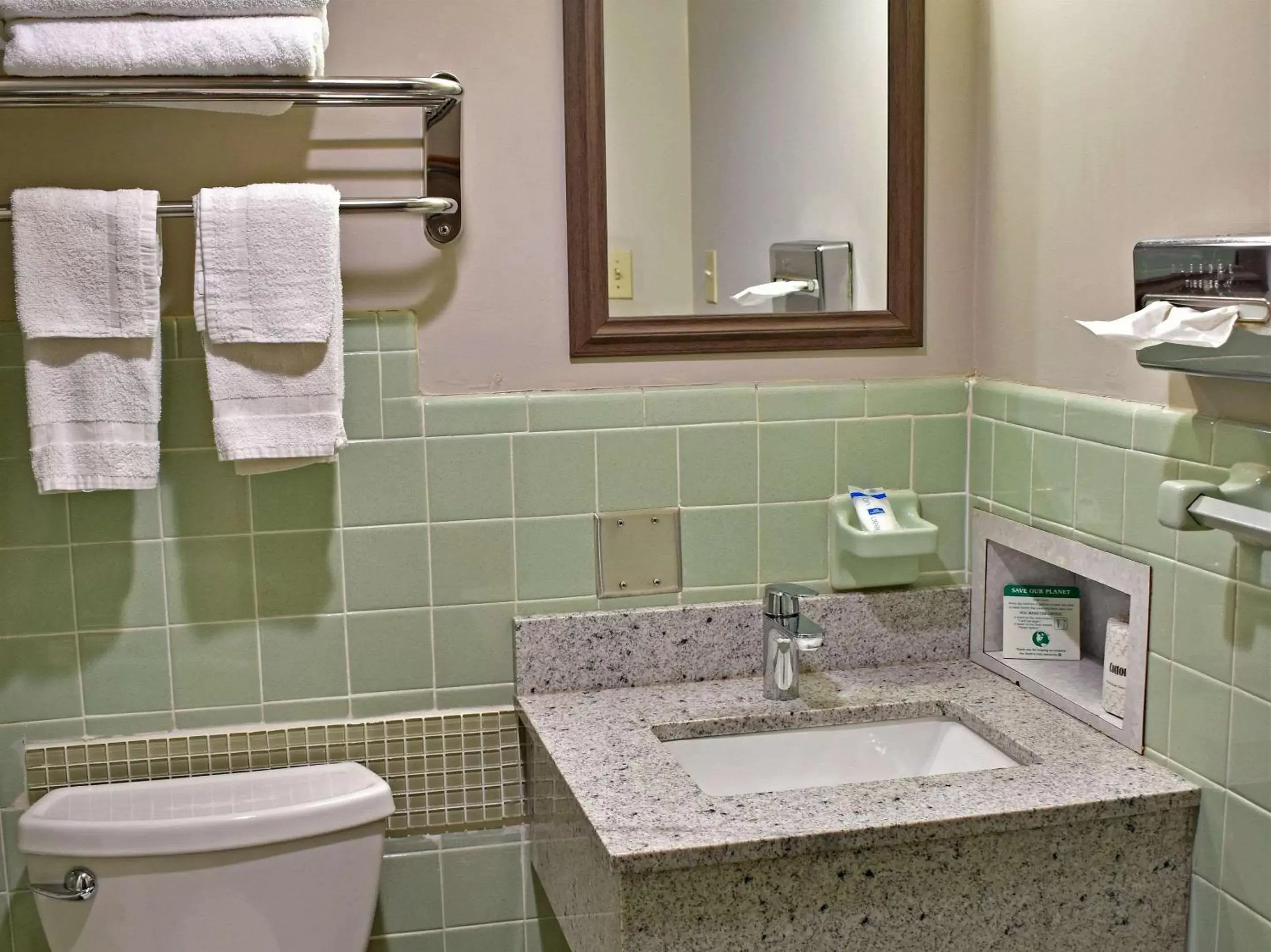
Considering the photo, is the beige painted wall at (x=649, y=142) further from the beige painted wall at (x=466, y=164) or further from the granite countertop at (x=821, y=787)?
the granite countertop at (x=821, y=787)

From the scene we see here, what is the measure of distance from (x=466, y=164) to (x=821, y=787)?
871 millimetres

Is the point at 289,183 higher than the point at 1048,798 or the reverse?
higher

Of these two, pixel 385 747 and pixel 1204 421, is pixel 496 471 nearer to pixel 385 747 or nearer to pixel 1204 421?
pixel 385 747

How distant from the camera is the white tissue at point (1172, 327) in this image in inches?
49.1

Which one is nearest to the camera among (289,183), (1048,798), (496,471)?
(1048,798)

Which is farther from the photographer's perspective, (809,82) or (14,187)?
(809,82)

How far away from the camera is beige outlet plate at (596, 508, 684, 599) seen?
1.81m

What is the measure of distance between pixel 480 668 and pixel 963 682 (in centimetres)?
64

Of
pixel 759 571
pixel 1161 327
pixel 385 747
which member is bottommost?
pixel 385 747

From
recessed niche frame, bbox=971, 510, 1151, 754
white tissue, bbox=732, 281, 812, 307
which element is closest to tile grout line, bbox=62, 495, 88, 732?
white tissue, bbox=732, 281, 812, 307

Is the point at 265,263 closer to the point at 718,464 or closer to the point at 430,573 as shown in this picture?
the point at 430,573

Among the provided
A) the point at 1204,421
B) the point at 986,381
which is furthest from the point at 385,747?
the point at 1204,421

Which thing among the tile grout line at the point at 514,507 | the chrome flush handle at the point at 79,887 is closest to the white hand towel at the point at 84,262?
the tile grout line at the point at 514,507

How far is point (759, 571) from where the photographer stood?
1.86 metres
